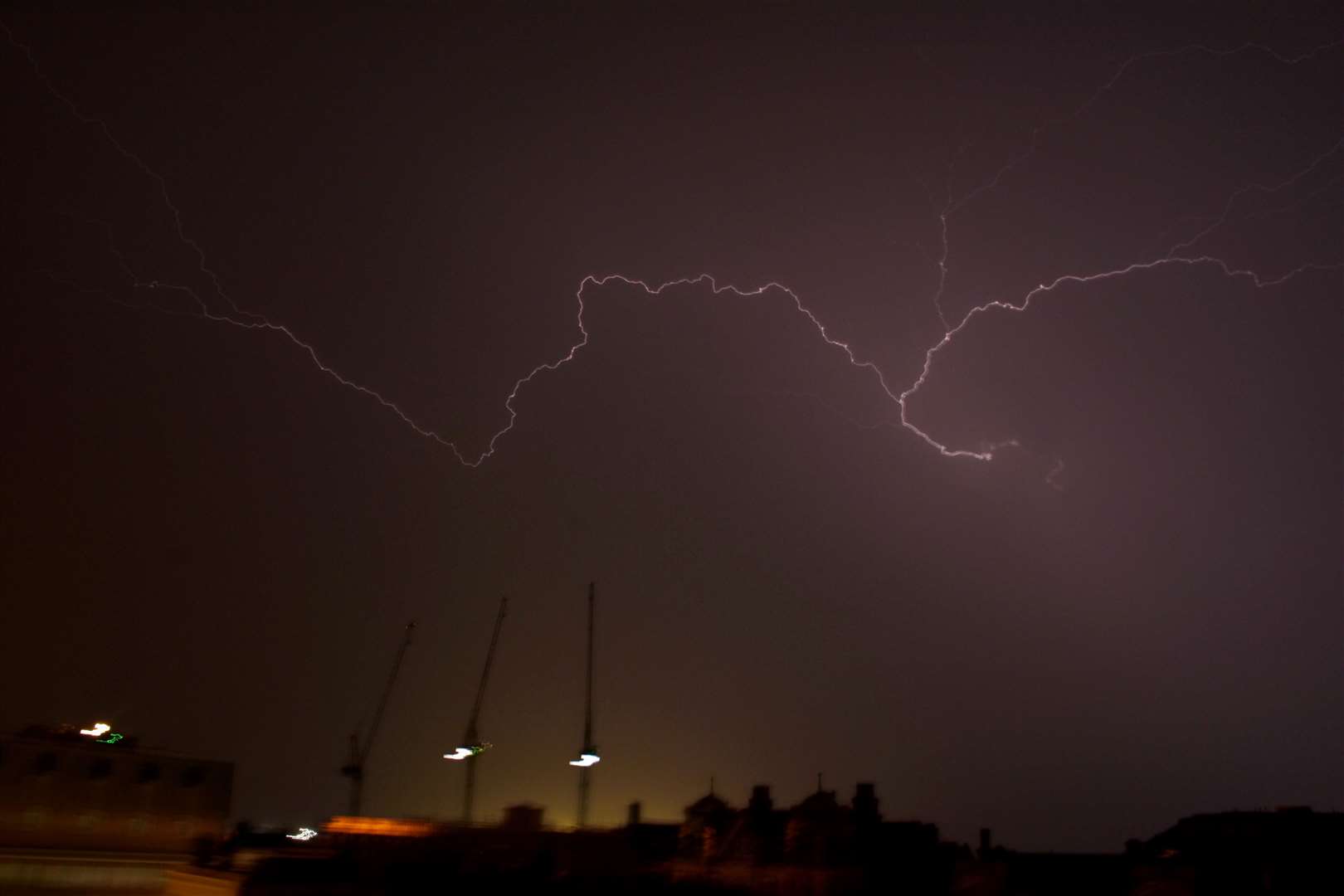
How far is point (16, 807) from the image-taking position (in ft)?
127

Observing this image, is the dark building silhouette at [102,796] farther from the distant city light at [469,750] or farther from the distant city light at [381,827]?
the distant city light at [469,750]

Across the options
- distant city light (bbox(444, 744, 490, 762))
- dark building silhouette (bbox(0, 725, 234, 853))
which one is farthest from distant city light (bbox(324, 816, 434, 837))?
distant city light (bbox(444, 744, 490, 762))

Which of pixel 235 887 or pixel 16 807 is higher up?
pixel 16 807

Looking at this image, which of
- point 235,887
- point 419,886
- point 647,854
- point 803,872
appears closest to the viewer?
point 235,887

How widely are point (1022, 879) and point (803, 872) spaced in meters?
6.57

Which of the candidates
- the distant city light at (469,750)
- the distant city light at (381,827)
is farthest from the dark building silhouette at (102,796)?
the distant city light at (469,750)

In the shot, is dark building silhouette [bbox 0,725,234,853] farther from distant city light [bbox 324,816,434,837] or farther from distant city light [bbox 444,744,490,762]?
distant city light [bbox 444,744,490,762]

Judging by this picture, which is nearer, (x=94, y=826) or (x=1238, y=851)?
(x=1238, y=851)

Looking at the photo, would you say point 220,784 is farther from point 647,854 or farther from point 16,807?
point 647,854

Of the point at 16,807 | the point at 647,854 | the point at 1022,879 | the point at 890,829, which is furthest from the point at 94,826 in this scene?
the point at 1022,879

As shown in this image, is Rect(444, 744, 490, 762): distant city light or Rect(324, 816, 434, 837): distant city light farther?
Rect(444, 744, 490, 762): distant city light

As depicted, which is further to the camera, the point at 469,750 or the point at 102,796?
the point at 469,750

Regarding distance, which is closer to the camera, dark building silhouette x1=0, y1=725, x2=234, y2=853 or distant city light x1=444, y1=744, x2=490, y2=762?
dark building silhouette x1=0, y1=725, x2=234, y2=853

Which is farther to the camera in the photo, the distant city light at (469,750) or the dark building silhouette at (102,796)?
the distant city light at (469,750)
